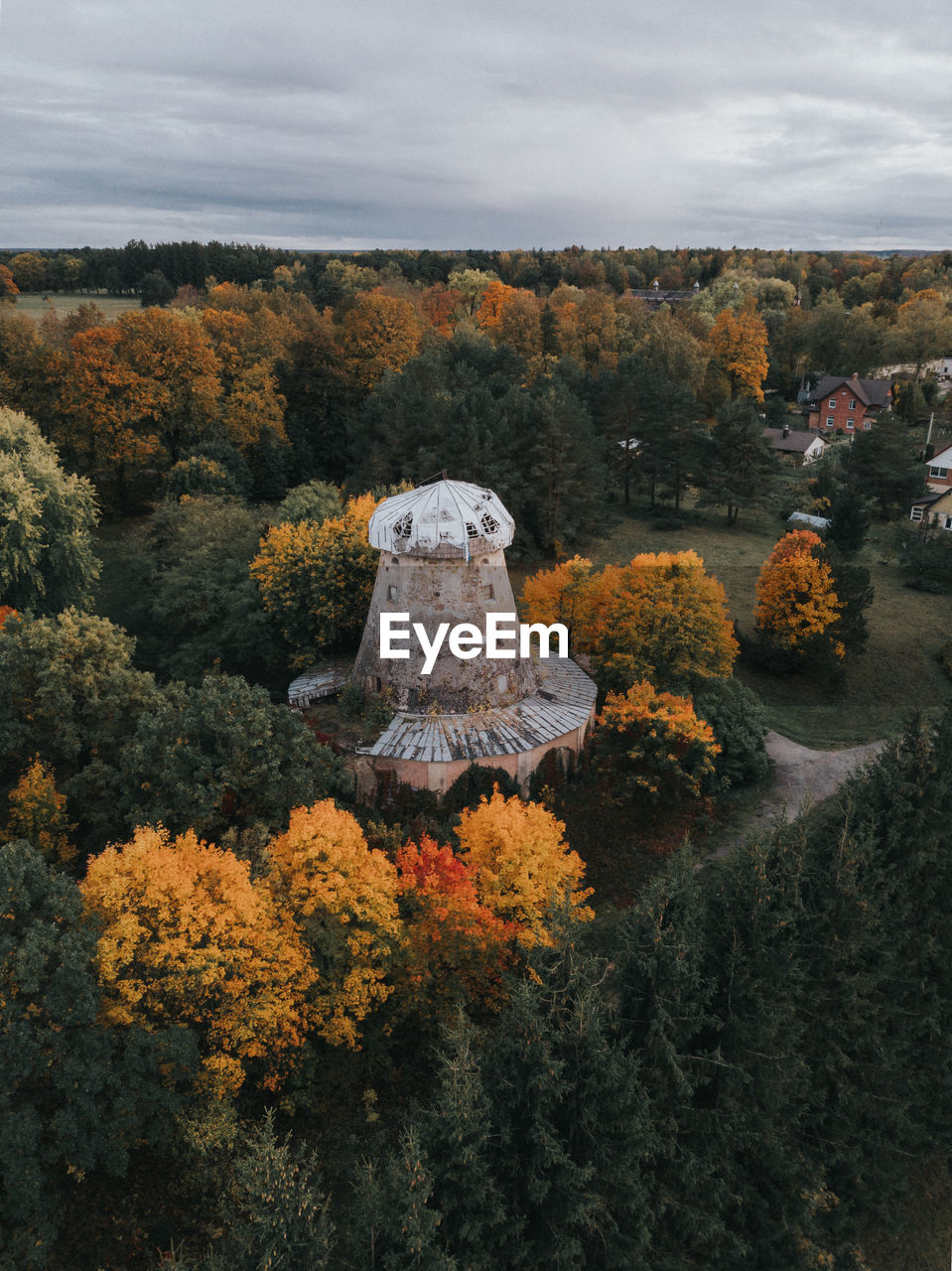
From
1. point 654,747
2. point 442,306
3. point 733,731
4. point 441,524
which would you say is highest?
point 442,306

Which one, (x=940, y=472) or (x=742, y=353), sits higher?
(x=742, y=353)

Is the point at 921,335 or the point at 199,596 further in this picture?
the point at 921,335

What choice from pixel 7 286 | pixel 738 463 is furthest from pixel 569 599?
pixel 7 286

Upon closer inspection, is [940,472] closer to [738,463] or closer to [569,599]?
[738,463]

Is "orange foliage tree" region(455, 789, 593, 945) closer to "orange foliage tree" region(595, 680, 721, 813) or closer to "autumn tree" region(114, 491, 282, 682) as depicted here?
"orange foliage tree" region(595, 680, 721, 813)

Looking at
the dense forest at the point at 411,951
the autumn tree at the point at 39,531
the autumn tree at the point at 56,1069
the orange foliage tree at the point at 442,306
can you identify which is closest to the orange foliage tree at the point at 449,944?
the dense forest at the point at 411,951

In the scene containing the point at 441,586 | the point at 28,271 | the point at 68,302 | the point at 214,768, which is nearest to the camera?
the point at 214,768

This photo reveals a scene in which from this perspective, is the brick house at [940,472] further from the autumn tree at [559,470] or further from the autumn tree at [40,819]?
the autumn tree at [40,819]
